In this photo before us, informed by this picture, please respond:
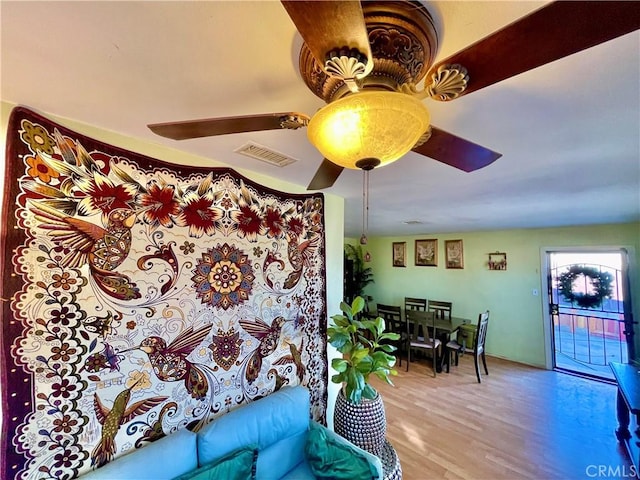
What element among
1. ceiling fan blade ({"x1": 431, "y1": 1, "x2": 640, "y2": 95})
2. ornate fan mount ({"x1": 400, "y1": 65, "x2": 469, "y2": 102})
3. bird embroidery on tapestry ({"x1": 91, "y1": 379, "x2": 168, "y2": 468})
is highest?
ceiling fan blade ({"x1": 431, "y1": 1, "x2": 640, "y2": 95})

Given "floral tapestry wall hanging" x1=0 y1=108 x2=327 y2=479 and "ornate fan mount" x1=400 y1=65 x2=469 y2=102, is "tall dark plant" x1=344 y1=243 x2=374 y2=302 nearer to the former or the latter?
"floral tapestry wall hanging" x1=0 y1=108 x2=327 y2=479

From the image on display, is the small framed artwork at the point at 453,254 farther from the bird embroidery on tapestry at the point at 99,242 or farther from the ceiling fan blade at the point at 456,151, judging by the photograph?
the bird embroidery on tapestry at the point at 99,242

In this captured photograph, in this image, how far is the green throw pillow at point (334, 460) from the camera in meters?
1.40

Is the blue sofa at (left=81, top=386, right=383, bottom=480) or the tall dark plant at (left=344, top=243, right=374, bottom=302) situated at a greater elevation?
the tall dark plant at (left=344, top=243, right=374, bottom=302)

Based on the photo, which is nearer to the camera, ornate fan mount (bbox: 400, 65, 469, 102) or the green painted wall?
ornate fan mount (bbox: 400, 65, 469, 102)

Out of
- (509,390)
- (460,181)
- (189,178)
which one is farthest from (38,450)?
(509,390)

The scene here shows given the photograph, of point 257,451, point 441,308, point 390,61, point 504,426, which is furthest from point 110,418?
point 441,308

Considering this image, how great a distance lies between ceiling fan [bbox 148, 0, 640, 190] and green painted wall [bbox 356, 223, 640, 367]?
465 centimetres

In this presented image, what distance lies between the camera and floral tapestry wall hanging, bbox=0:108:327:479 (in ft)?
3.33

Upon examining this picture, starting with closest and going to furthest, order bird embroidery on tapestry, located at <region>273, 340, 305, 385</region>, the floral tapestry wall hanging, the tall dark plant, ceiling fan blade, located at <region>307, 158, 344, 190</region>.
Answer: the floral tapestry wall hanging, ceiling fan blade, located at <region>307, 158, 344, 190</region>, bird embroidery on tapestry, located at <region>273, 340, 305, 385</region>, the tall dark plant

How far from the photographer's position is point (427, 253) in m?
5.52

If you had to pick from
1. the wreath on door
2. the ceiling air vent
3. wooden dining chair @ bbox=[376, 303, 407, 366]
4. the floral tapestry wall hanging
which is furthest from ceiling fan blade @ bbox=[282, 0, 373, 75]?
the wreath on door

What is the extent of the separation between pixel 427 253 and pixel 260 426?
4.82m

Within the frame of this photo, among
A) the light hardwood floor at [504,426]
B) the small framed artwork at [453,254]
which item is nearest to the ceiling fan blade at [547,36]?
the light hardwood floor at [504,426]
